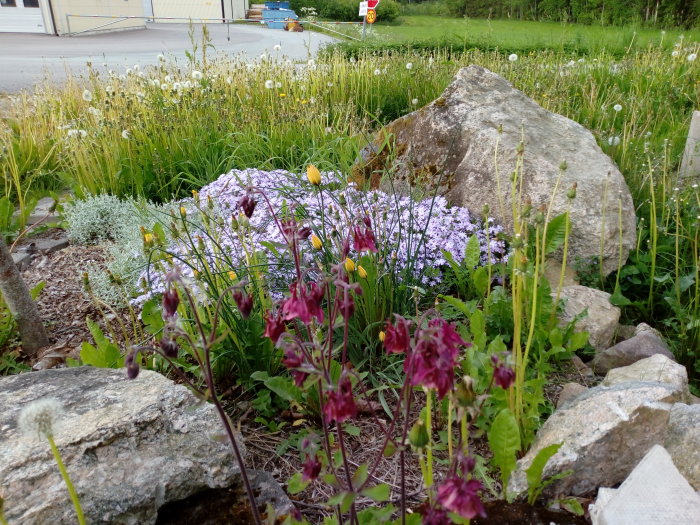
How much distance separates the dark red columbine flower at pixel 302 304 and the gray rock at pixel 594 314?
198 centimetres

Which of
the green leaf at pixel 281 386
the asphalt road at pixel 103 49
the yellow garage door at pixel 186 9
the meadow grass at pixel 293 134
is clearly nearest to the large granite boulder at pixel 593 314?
the meadow grass at pixel 293 134

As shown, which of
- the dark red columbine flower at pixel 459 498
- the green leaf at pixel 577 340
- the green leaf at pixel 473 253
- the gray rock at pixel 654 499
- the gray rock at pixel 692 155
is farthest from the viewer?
the gray rock at pixel 692 155

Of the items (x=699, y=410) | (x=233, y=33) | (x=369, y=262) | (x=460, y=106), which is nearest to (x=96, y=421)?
(x=369, y=262)

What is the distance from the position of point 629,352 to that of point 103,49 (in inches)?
794

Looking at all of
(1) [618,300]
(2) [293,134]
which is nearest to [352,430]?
(1) [618,300]

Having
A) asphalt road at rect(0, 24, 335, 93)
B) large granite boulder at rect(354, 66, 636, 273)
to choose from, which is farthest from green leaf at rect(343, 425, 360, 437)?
asphalt road at rect(0, 24, 335, 93)

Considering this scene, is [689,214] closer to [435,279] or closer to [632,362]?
[632,362]

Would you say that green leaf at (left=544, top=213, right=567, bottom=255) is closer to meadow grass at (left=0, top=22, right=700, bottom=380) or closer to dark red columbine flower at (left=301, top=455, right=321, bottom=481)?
meadow grass at (left=0, top=22, right=700, bottom=380)

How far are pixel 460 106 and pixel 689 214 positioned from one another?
1700 millimetres

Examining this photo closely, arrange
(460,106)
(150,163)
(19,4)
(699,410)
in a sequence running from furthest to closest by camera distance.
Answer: (19,4)
(150,163)
(460,106)
(699,410)

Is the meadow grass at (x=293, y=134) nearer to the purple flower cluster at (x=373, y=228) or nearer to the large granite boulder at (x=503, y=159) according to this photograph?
the large granite boulder at (x=503, y=159)

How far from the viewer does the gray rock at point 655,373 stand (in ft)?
7.43

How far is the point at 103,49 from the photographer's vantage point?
18.8 m

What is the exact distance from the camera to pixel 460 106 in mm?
4227
